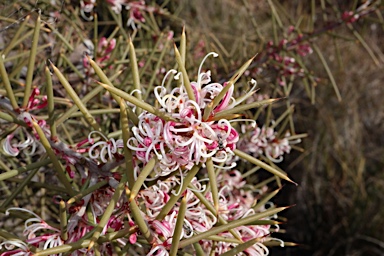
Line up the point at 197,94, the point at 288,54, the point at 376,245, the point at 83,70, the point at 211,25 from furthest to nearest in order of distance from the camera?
the point at 211,25 < the point at 376,245 < the point at 288,54 < the point at 83,70 < the point at 197,94

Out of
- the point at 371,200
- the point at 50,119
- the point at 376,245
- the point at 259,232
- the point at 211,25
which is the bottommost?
the point at 376,245

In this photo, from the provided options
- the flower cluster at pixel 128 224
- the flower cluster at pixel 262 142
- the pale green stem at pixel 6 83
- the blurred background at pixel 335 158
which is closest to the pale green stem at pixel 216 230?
the flower cluster at pixel 128 224

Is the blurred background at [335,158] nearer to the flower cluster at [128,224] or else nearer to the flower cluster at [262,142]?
the flower cluster at [262,142]

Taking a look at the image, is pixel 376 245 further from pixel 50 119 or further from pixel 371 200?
pixel 50 119

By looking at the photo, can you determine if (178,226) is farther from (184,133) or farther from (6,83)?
(6,83)

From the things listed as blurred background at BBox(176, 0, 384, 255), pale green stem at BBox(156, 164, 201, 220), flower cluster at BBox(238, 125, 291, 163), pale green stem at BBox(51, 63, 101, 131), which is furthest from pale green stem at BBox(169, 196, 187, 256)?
blurred background at BBox(176, 0, 384, 255)

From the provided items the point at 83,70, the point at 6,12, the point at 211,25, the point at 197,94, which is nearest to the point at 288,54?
the point at 83,70

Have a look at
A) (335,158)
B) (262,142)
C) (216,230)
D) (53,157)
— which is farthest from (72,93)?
(335,158)
